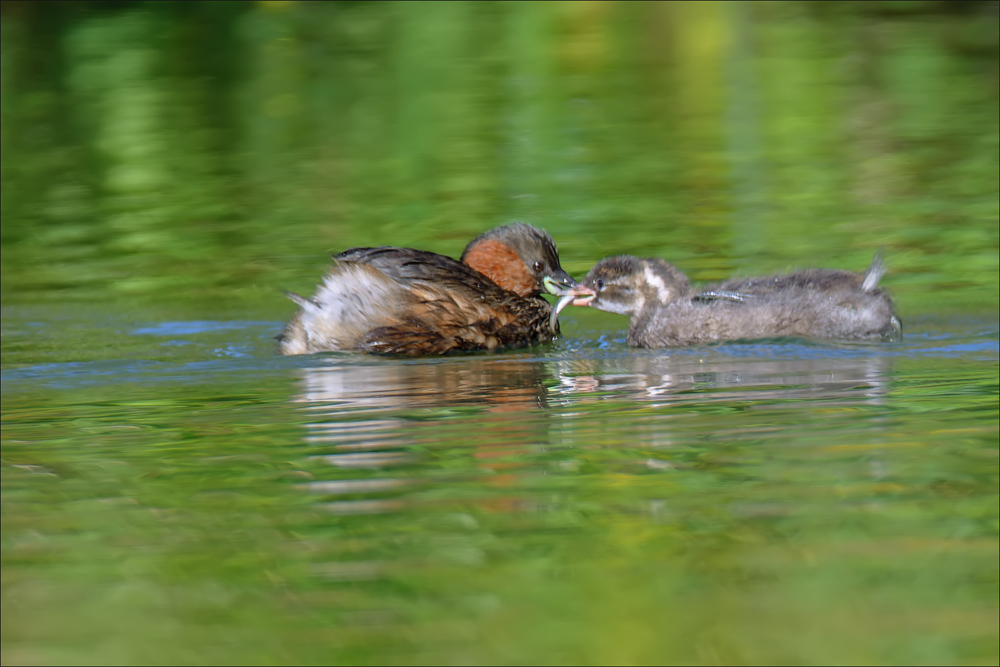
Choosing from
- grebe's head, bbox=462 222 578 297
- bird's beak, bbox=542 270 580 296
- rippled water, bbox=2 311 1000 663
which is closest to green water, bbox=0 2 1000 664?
A: rippled water, bbox=2 311 1000 663

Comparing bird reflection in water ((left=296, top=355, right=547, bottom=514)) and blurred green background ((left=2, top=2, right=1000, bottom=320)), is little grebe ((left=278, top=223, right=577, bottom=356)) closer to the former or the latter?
bird reflection in water ((left=296, top=355, right=547, bottom=514))

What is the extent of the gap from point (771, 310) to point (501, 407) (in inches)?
80.7

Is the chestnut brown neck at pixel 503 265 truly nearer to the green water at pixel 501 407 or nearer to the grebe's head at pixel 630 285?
the grebe's head at pixel 630 285

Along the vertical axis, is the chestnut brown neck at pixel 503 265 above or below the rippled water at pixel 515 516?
above

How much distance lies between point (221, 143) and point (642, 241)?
20.5ft

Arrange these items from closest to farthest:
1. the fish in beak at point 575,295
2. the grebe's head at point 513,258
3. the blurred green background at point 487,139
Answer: the fish in beak at point 575,295
the grebe's head at point 513,258
the blurred green background at point 487,139

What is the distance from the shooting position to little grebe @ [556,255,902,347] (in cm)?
696

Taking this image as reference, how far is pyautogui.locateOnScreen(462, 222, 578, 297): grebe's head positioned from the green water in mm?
391

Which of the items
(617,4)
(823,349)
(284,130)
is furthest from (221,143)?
(617,4)

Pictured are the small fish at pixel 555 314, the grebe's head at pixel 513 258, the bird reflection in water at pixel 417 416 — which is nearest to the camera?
the bird reflection in water at pixel 417 416

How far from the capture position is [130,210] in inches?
455

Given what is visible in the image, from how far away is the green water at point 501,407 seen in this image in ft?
11.2

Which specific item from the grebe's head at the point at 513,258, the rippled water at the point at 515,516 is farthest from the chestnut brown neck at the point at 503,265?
the rippled water at the point at 515,516

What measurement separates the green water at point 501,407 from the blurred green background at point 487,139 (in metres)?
0.06
